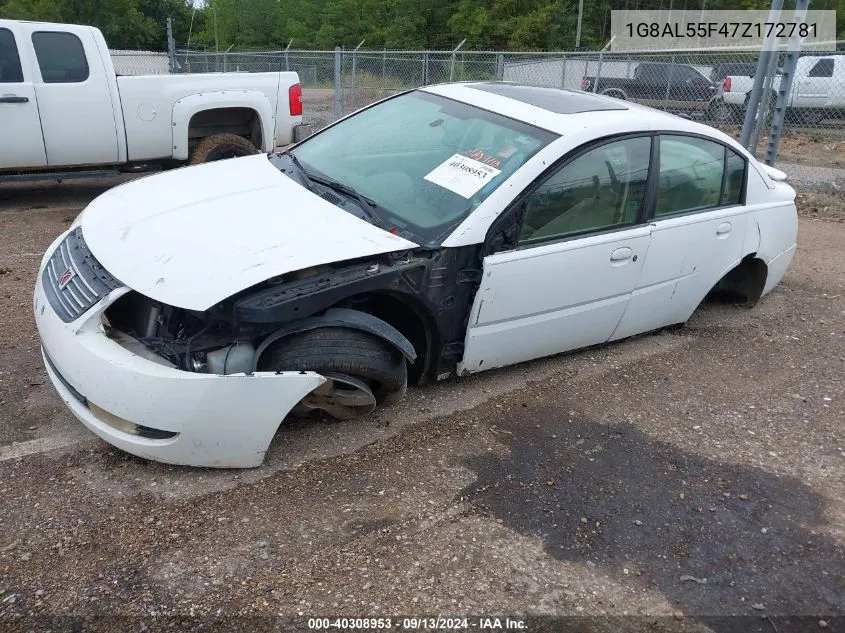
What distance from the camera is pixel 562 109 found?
4035 millimetres

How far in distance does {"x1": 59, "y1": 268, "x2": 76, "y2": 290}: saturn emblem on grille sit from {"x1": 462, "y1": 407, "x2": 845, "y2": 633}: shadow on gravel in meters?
1.95

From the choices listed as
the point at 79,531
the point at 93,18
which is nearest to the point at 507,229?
the point at 79,531

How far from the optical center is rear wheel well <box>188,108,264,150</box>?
809 cm

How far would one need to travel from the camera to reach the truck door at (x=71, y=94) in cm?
689

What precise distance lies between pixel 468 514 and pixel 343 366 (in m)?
0.81

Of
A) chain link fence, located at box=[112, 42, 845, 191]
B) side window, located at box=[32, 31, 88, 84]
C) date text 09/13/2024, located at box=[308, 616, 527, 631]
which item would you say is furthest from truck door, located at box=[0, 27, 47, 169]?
chain link fence, located at box=[112, 42, 845, 191]

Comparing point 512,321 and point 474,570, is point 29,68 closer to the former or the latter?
point 512,321

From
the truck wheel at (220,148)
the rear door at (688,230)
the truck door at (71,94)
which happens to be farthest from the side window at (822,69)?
the truck door at (71,94)

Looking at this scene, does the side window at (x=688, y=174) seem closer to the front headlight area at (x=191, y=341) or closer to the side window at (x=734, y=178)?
the side window at (x=734, y=178)

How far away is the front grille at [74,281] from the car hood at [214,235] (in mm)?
67

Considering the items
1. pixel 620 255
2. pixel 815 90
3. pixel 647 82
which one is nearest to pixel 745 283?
pixel 620 255

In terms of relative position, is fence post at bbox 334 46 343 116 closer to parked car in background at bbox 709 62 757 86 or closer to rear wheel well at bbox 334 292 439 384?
parked car in background at bbox 709 62 757 86

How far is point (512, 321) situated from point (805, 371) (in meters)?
2.15

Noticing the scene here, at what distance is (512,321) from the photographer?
3.71 metres
